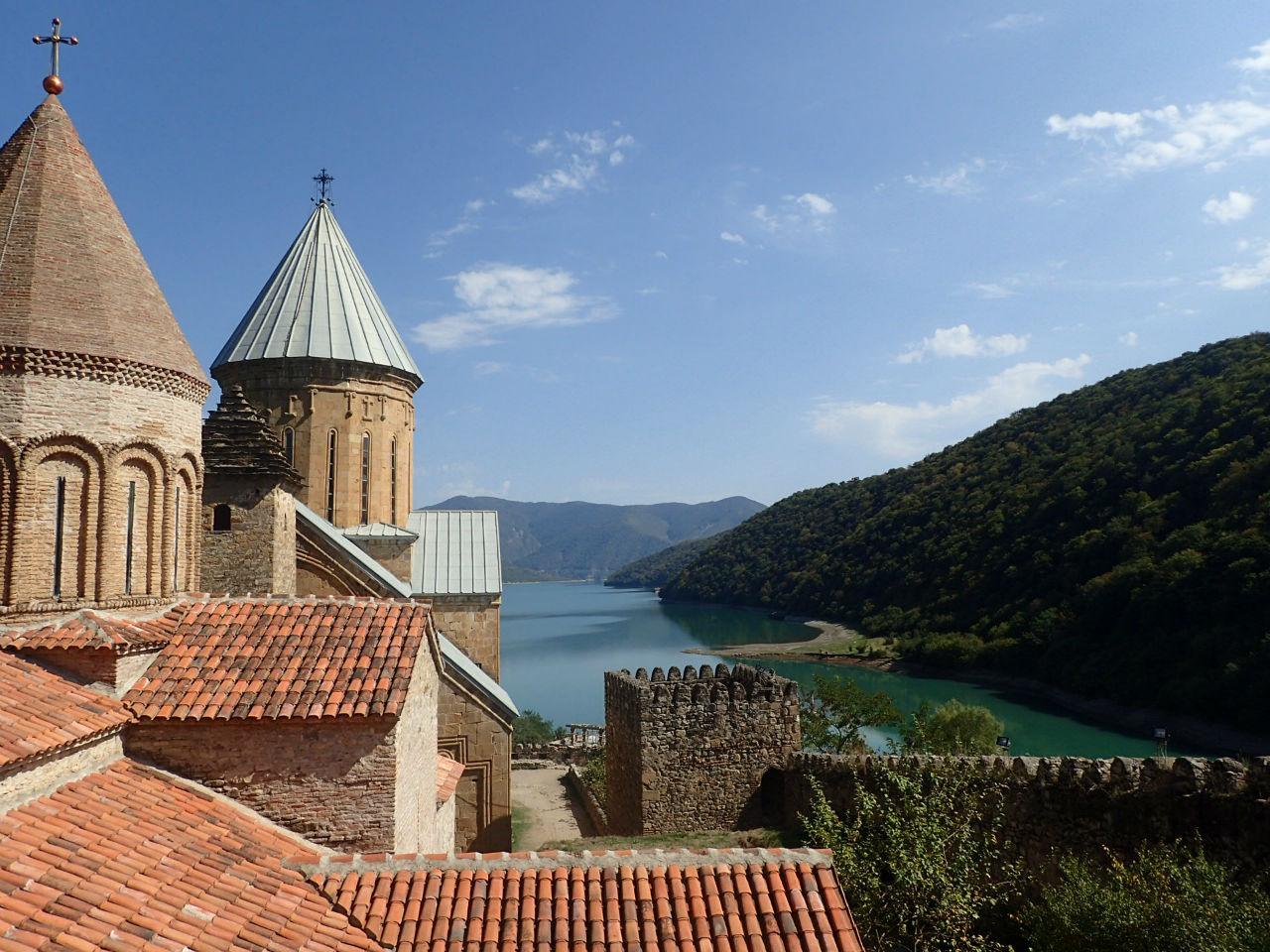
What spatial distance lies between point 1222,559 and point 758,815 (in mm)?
21156

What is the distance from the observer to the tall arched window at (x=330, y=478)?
41.9ft

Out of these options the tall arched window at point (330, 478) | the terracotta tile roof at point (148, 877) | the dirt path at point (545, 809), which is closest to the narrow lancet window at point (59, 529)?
the terracotta tile roof at point (148, 877)

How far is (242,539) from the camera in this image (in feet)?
28.0

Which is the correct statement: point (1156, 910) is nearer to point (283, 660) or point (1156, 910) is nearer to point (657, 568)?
point (283, 660)

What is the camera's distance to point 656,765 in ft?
33.4

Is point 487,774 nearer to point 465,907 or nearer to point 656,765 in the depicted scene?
point 656,765

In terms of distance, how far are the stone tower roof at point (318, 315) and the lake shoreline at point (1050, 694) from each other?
578 inches

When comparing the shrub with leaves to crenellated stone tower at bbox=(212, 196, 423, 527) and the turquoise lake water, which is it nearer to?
crenellated stone tower at bbox=(212, 196, 423, 527)

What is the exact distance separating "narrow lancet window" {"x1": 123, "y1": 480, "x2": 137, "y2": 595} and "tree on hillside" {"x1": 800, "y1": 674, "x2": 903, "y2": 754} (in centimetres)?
1089

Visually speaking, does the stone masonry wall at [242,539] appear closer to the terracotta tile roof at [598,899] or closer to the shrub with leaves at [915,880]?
the terracotta tile roof at [598,899]

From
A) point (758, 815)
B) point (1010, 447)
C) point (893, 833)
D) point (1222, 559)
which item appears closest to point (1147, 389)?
point (1010, 447)

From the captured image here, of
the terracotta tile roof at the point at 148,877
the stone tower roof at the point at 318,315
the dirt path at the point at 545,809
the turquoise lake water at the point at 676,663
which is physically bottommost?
the turquoise lake water at the point at 676,663

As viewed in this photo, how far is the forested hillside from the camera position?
2275 cm

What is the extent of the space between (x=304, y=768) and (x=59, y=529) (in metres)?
2.57
